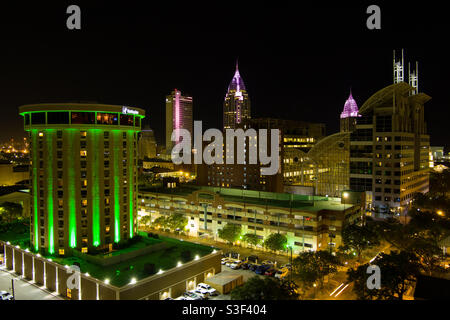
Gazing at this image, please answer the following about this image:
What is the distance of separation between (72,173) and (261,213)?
31777 mm

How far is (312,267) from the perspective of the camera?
38.1 meters

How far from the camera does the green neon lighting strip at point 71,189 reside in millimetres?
46656

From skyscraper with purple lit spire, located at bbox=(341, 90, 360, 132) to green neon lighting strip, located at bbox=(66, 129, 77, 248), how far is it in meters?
148

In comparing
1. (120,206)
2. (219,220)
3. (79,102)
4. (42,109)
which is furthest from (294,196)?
(42,109)

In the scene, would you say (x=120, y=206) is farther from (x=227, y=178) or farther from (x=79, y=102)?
(x=227, y=178)

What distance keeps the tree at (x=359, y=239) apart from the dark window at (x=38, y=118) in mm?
48010

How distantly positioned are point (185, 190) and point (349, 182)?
42564 millimetres

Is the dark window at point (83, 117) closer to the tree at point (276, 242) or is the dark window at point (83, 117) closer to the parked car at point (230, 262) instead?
the parked car at point (230, 262)

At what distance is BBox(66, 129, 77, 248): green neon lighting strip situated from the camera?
46.7 meters

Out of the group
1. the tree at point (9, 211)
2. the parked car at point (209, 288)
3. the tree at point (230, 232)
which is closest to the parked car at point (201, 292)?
the parked car at point (209, 288)

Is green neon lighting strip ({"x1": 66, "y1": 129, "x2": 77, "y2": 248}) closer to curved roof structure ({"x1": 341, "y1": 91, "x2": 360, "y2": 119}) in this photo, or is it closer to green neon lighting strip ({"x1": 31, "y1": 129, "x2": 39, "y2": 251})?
green neon lighting strip ({"x1": 31, "y1": 129, "x2": 39, "y2": 251})

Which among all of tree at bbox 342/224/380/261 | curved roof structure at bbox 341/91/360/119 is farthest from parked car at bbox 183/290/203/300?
curved roof structure at bbox 341/91/360/119

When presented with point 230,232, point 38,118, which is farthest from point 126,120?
point 230,232
